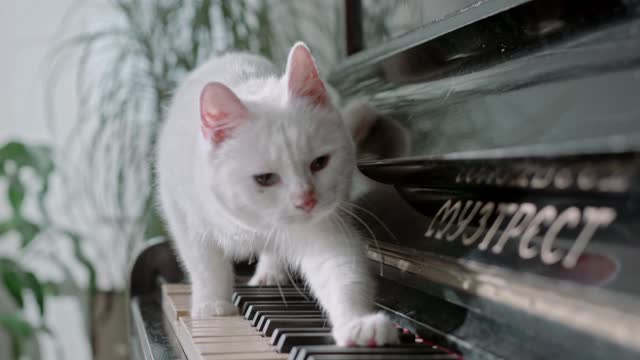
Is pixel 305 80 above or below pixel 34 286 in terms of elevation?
above

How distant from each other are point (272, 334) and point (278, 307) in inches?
6.2

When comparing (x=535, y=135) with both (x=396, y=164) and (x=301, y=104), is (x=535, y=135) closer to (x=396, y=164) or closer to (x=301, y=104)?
(x=396, y=164)

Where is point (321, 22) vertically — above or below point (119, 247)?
above

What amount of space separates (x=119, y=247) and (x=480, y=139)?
1921 mm

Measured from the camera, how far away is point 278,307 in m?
1.01

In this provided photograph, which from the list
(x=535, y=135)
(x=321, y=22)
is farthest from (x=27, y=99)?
(x=535, y=135)

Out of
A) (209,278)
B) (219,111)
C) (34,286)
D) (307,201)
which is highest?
(219,111)

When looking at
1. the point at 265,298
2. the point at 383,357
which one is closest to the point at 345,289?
the point at 383,357

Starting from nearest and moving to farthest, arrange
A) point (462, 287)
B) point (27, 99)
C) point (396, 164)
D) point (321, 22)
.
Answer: point (462, 287), point (396, 164), point (321, 22), point (27, 99)

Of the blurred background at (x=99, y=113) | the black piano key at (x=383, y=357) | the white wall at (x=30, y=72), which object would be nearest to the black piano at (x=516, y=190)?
the black piano key at (x=383, y=357)

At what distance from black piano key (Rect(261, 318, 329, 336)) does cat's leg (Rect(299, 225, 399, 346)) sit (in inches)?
0.8

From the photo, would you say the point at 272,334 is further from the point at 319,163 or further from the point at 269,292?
the point at 269,292

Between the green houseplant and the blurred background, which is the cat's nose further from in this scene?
the green houseplant

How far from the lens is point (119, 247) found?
247cm
